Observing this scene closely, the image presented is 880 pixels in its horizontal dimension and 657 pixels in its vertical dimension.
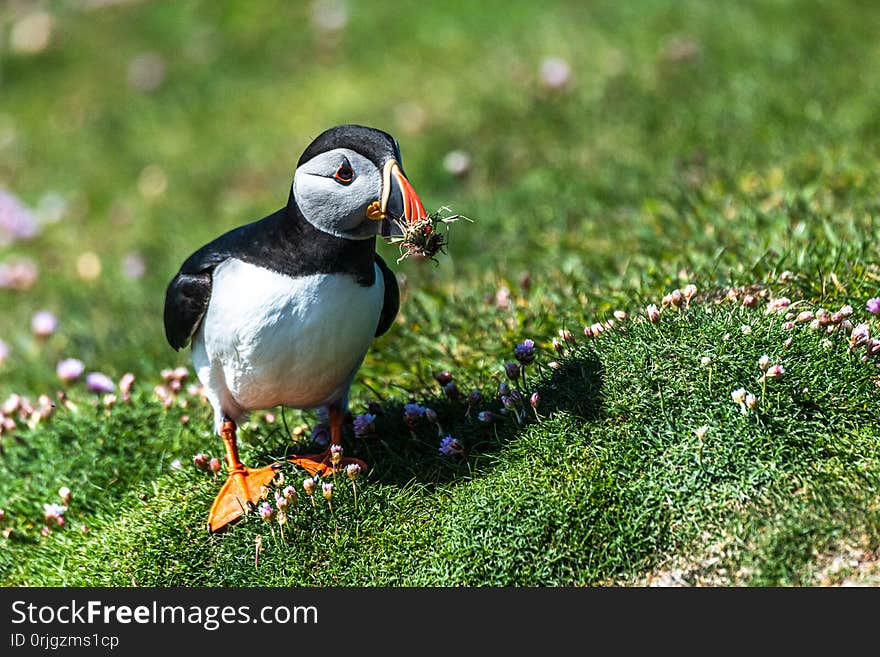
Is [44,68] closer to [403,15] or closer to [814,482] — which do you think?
[403,15]

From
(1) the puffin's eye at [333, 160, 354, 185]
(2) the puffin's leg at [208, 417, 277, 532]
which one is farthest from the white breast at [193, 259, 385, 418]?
(1) the puffin's eye at [333, 160, 354, 185]

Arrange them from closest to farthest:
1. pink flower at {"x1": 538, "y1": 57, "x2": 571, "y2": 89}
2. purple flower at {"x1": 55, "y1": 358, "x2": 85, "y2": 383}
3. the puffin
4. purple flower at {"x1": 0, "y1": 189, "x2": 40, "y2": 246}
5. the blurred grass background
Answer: the puffin < purple flower at {"x1": 55, "y1": 358, "x2": 85, "y2": 383} < the blurred grass background < pink flower at {"x1": 538, "y1": 57, "x2": 571, "y2": 89} < purple flower at {"x1": 0, "y1": 189, "x2": 40, "y2": 246}

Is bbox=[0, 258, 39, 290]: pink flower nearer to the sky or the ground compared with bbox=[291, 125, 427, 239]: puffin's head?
nearer to the ground

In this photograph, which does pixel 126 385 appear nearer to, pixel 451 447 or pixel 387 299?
pixel 387 299

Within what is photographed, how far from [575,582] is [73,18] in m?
10.7

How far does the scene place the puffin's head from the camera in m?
3.46

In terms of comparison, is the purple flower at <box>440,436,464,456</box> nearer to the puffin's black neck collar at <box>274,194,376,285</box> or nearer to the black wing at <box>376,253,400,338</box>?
the black wing at <box>376,253,400,338</box>

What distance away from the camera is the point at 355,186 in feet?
11.5

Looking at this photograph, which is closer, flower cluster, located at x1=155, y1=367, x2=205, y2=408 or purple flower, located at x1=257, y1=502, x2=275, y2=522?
purple flower, located at x1=257, y1=502, x2=275, y2=522

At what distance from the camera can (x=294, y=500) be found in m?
3.78

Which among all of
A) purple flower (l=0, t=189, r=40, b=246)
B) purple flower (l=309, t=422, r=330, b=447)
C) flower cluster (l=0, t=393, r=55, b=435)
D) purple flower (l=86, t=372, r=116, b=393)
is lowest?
purple flower (l=0, t=189, r=40, b=246)

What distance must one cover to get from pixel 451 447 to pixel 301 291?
0.79 meters

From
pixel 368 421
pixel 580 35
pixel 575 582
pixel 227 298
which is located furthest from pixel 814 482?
pixel 580 35

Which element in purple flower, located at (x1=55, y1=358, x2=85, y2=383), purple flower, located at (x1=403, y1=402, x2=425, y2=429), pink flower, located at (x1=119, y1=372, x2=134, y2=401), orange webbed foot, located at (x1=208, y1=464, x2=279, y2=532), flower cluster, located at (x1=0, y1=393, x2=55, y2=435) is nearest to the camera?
orange webbed foot, located at (x1=208, y1=464, x2=279, y2=532)
